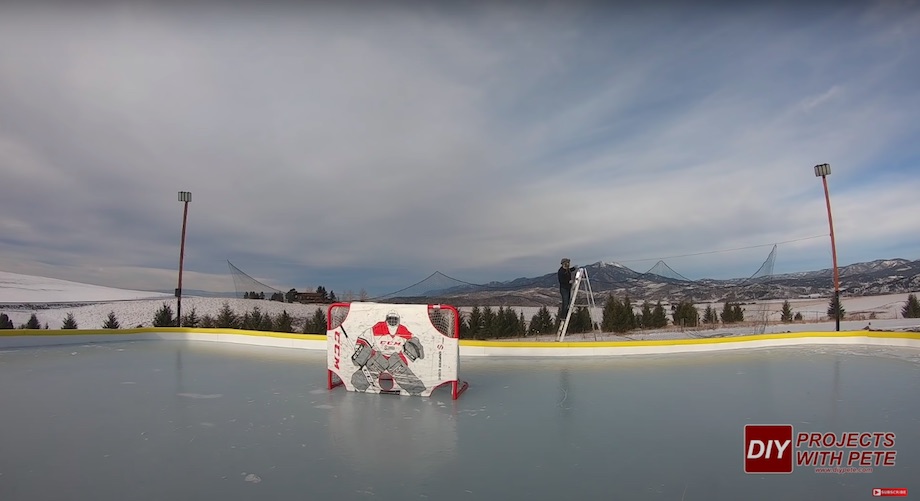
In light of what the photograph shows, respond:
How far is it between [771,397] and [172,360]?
9.81 m

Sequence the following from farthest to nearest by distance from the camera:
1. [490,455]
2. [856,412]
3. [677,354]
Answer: [677,354], [856,412], [490,455]

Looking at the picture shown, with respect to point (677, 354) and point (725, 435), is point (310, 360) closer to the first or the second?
point (725, 435)

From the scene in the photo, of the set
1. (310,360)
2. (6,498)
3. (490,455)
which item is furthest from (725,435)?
(310,360)

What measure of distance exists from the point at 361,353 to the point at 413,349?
2.19 ft

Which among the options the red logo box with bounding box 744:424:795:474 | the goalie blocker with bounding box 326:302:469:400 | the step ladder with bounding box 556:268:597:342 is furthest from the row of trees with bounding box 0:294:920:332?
the red logo box with bounding box 744:424:795:474

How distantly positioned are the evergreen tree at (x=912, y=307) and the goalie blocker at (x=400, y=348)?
78.3ft

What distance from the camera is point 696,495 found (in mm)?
2568

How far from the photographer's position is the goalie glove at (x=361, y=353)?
5359mm

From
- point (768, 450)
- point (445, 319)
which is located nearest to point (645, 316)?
point (445, 319)

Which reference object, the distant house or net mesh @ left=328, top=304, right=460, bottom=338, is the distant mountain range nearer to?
the distant house

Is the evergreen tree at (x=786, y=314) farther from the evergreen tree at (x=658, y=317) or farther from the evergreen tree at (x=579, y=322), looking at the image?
the evergreen tree at (x=579, y=322)

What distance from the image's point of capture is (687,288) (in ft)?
64.1

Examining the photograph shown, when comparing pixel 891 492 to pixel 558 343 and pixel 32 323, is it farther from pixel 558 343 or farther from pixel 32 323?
pixel 32 323

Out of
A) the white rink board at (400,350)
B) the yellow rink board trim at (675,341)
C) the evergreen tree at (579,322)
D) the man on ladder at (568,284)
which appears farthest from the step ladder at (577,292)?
the evergreen tree at (579,322)
